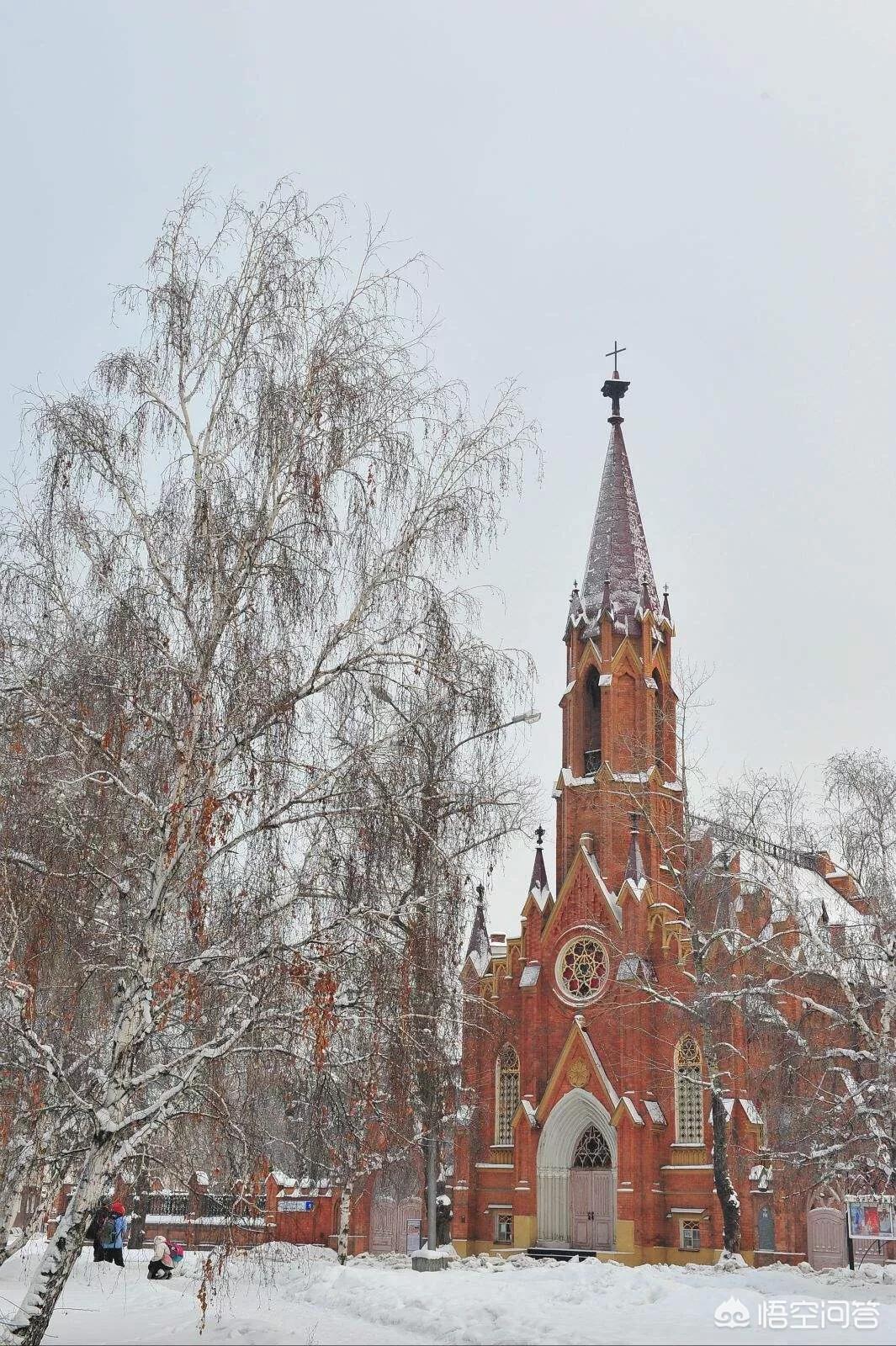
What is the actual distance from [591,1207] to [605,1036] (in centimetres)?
489

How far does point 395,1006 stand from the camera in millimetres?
11008

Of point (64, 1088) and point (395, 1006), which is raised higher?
point (395, 1006)

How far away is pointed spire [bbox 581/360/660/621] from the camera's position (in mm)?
45062

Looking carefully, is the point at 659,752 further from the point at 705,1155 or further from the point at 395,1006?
the point at 395,1006

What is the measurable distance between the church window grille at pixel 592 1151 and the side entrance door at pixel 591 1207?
44 centimetres

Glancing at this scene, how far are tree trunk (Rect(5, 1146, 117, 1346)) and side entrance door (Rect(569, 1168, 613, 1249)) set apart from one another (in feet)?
94.0

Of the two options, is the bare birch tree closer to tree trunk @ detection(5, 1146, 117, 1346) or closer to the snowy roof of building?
tree trunk @ detection(5, 1146, 117, 1346)

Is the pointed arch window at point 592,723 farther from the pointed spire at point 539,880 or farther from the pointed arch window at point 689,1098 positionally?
the pointed arch window at point 689,1098

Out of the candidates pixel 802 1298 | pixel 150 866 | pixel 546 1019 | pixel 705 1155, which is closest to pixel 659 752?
pixel 546 1019

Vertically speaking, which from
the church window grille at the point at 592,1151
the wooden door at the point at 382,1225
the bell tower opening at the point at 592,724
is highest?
the bell tower opening at the point at 592,724

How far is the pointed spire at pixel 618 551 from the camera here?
45.1 metres

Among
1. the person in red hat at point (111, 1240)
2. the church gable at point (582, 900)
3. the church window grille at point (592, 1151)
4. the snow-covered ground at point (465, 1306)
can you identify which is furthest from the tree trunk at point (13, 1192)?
the church gable at point (582, 900)

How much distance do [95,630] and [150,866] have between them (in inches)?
93.2

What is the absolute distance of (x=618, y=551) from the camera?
4638cm
